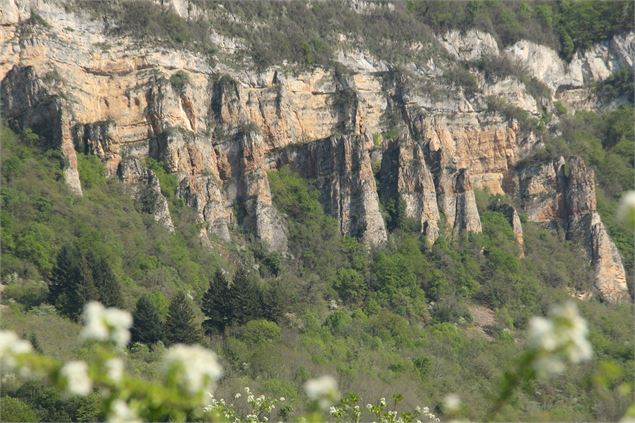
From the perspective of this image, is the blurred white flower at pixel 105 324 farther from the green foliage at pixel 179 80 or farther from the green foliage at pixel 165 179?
the green foliage at pixel 179 80

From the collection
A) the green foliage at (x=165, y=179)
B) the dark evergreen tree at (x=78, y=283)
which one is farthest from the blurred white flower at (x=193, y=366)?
the green foliage at (x=165, y=179)

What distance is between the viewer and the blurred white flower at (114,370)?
693 centimetres

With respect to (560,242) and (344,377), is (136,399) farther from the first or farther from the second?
(560,242)

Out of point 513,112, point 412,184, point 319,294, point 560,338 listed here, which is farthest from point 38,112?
point 560,338

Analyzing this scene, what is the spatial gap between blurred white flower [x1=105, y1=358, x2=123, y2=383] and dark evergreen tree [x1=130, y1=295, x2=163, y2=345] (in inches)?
1602

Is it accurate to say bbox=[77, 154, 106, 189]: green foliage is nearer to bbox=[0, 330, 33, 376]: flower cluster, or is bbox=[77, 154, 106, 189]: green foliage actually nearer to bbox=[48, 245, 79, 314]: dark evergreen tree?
bbox=[48, 245, 79, 314]: dark evergreen tree

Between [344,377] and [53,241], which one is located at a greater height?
[53,241]

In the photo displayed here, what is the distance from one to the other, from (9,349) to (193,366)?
1.04 meters

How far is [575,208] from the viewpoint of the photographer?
80062mm

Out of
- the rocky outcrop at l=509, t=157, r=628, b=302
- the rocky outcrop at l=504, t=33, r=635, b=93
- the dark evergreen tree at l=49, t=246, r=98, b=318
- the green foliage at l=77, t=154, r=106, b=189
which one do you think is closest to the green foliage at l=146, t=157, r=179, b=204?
the green foliage at l=77, t=154, r=106, b=189

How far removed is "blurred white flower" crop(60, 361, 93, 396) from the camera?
6781mm

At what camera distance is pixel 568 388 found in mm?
55562

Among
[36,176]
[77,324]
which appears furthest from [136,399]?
[36,176]

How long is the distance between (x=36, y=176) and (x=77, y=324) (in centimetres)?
1573
